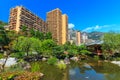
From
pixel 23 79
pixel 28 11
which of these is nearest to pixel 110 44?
pixel 23 79

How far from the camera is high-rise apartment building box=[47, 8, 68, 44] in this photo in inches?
4023

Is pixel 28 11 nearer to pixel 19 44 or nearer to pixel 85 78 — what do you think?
pixel 19 44

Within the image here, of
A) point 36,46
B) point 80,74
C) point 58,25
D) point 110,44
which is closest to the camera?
point 80,74

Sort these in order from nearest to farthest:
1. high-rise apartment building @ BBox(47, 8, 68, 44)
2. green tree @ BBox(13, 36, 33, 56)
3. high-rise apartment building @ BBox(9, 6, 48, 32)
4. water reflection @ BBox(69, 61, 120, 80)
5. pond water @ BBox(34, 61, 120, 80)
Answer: pond water @ BBox(34, 61, 120, 80) < water reflection @ BBox(69, 61, 120, 80) < green tree @ BBox(13, 36, 33, 56) < high-rise apartment building @ BBox(9, 6, 48, 32) < high-rise apartment building @ BBox(47, 8, 68, 44)

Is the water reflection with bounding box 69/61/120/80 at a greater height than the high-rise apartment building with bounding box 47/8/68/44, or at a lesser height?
lesser

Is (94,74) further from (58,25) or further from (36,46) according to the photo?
(58,25)

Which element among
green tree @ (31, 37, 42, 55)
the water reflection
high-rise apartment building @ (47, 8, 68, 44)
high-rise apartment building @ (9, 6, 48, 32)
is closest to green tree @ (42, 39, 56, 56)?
green tree @ (31, 37, 42, 55)

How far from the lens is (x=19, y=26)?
7625 cm

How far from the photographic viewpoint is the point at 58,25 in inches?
4043

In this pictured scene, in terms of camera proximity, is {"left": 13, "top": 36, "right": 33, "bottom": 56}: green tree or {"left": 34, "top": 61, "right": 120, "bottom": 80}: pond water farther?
{"left": 13, "top": 36, "right": 33, "bottom": 56}: green tree

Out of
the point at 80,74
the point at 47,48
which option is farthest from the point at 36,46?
the point at 80,74

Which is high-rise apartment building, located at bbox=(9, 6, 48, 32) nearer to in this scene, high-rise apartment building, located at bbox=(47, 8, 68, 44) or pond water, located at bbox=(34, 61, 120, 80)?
high-rise apartment building, located at bbox=(47, 8, 68, 44)

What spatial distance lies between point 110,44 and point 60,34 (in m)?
70.6

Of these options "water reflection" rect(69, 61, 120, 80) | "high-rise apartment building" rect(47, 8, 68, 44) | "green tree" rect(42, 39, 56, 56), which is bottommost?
"water reflection" rect(69, 61, 120, 80)
